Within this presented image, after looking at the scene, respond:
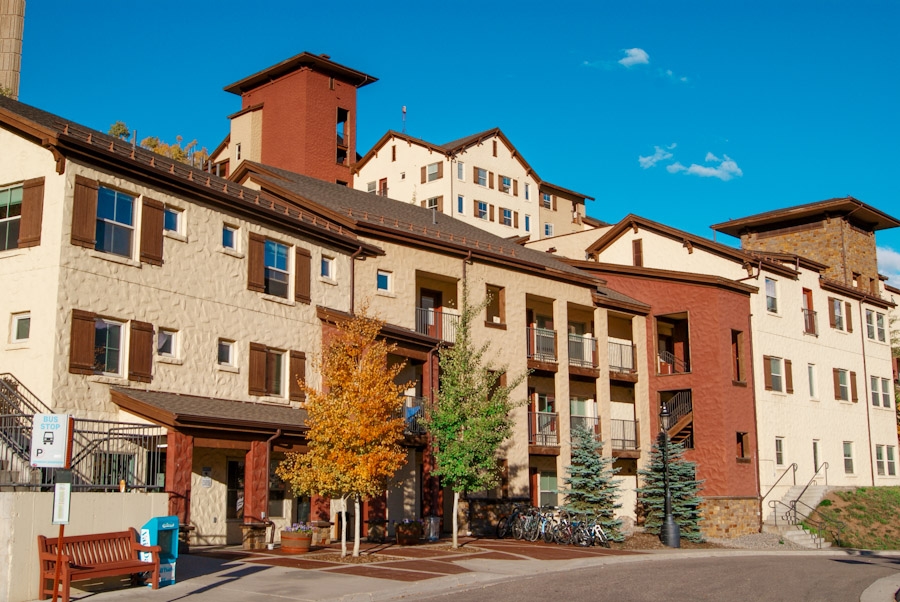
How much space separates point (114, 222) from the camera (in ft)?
79.2

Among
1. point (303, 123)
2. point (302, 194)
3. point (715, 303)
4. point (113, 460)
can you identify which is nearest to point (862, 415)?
point (715, 303)

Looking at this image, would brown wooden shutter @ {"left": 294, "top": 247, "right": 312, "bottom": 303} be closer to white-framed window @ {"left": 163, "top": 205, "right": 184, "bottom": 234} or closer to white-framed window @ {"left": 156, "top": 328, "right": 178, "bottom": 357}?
white-framed window @ {"left": 163, "top": 205, "right": 184, "bottom": 234}

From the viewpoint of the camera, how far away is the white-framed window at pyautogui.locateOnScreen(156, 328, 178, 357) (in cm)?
2491

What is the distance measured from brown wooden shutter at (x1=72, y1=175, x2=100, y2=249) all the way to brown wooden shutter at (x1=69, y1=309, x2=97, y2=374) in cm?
171

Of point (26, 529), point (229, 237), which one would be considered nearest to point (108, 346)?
point (229, 237)

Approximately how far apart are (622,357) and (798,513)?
975 centimetres

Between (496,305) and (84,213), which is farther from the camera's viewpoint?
(496,305)

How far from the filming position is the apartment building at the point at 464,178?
221 ft

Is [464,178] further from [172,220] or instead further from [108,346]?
[108,346]

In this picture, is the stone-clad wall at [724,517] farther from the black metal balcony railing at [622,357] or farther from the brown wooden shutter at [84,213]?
the brown wooden shutter at [84,213]

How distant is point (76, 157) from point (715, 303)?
85.3 ft

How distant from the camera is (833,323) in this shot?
4831cm

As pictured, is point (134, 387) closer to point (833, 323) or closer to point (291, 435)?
point (291, 435)

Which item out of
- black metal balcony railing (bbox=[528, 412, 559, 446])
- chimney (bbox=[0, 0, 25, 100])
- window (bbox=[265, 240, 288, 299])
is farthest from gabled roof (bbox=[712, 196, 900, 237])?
chimney (bbox=[0, 0, 25, 100])
